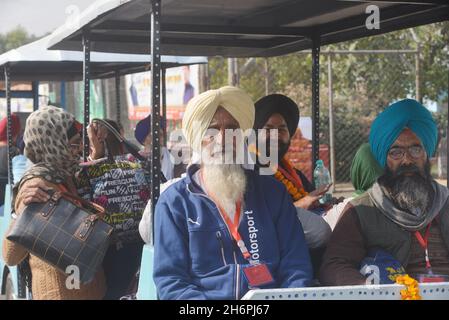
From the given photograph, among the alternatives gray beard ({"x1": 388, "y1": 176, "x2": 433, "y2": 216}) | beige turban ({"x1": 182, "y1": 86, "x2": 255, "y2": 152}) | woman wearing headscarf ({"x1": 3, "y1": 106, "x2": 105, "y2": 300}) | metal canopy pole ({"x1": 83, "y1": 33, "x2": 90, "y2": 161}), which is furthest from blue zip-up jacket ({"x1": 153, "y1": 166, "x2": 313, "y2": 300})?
metal canopy pole ({"x1": 83, "y1": 33, "x2": 90, "y2": 161})

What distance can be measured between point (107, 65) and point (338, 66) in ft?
23.0

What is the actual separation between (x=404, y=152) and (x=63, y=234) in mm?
1757

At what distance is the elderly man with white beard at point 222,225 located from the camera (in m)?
3.33

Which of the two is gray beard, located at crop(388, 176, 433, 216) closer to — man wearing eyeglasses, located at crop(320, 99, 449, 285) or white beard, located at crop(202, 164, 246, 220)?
man wearing eyeglasses, located at crop(320, 99, 449, 285)

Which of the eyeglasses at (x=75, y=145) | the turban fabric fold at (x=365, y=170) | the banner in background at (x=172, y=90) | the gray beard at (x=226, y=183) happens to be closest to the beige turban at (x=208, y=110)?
the gray beard at (x=226, y=183)

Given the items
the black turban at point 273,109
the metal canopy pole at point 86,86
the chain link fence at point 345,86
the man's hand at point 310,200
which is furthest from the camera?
the chain link fence at point 345,86

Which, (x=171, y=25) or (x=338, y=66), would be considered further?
(x=338, y=66)

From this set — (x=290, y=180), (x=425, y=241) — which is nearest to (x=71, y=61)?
(x=290, y=180)

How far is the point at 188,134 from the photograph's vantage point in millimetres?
3588

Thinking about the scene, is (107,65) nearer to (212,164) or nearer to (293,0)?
(293,0)

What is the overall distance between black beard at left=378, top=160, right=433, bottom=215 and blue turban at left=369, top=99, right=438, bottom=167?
0.35 feet

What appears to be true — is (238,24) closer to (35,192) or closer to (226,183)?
(35,192)

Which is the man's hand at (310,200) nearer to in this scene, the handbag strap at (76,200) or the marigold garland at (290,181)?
the marigold garland at (290,181)

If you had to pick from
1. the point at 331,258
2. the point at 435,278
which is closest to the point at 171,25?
the point at 331,258
